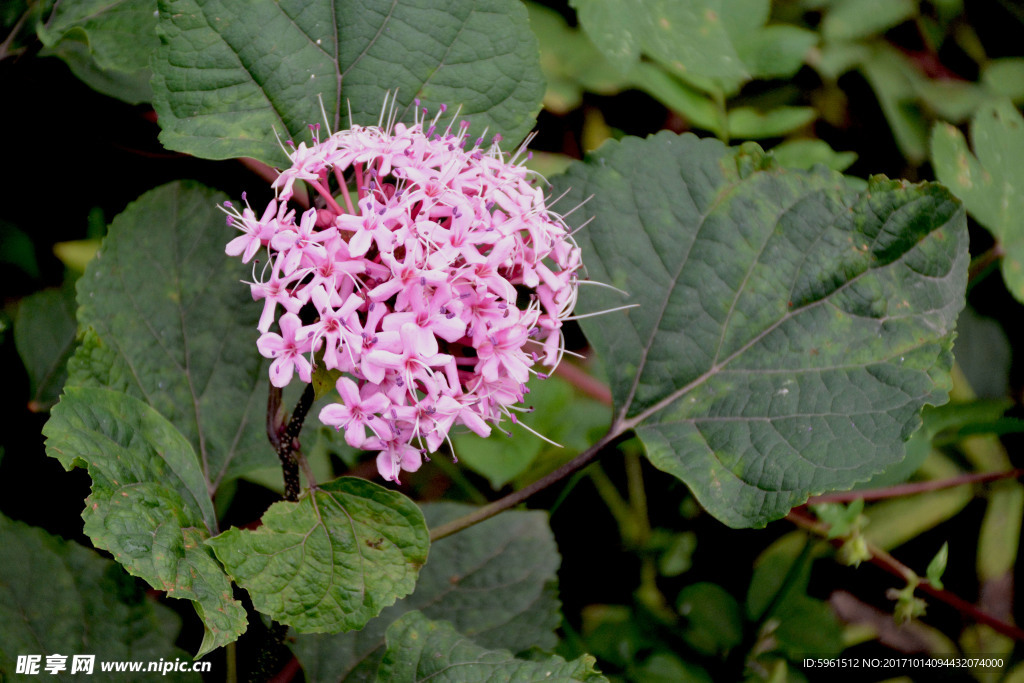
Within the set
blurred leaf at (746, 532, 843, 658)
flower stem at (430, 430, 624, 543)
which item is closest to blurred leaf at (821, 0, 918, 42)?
blurred leaf at (746, 532, 843, 658)

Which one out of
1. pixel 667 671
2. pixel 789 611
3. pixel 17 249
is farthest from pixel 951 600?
pixel 17 249

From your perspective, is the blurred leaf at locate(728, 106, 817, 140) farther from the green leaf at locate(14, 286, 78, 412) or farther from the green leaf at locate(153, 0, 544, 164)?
the green leaf at locate(14, 286, 78, 412)

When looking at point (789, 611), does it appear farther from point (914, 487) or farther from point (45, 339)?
point (45, 339)

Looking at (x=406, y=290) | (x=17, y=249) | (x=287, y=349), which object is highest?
(x=406, y=290)

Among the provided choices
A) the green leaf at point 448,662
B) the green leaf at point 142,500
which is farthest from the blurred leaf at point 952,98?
the green leaf at point 142,500

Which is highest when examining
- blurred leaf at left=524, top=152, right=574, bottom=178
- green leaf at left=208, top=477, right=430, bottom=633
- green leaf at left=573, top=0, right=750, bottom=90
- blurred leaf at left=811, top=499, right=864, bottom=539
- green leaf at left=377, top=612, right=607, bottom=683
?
green leaf at left=573, top=0, right=750, bottom=90

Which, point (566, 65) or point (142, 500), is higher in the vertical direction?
point (566, 65)
